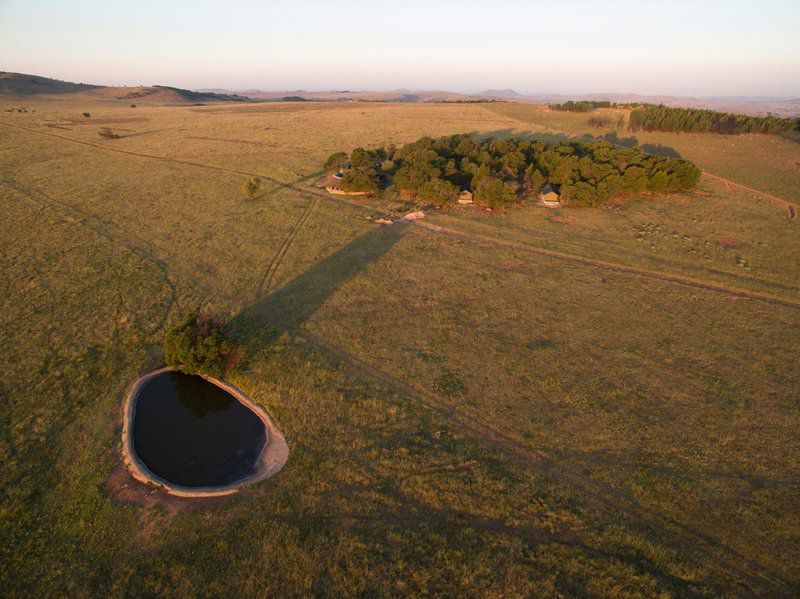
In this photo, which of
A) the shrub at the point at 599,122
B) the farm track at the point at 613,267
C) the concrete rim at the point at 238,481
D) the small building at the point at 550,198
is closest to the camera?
the concrete rim at the point at 238,481

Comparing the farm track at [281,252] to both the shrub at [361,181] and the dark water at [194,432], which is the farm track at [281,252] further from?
the dark water at [194,432]

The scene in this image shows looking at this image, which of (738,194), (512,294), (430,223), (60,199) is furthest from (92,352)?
(738,194)

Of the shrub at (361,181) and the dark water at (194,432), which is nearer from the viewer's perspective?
the dark water at (194,432)

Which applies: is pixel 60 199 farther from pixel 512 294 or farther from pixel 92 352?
pixel 512 294

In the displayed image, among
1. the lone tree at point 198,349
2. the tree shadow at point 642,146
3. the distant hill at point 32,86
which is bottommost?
the lone tree at point 198,349

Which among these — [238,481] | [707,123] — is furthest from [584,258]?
[707,123]

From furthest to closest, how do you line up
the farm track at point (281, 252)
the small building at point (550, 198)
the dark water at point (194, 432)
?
1. the small building at point (550, 198)
2. the farm track at point (281, 252)
3. the dark water at point (194, 432)

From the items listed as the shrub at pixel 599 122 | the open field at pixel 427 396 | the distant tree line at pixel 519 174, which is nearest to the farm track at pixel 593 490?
the open field at pixel 427 396

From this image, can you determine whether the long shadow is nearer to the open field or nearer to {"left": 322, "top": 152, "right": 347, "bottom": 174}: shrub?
the open field
